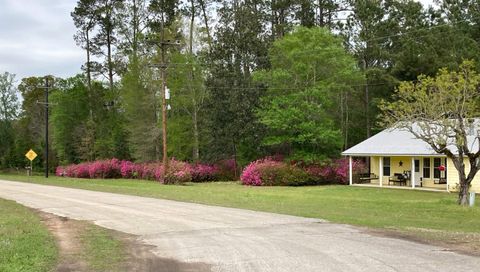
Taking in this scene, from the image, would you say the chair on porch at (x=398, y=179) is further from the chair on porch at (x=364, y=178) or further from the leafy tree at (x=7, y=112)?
the leafy tree at (x=7, y=112)

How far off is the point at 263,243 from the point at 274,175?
28.7m

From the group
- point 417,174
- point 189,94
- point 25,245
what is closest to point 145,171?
point 189,94

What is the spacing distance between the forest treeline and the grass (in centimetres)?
2361

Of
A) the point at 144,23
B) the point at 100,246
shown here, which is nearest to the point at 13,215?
the point at 100,246

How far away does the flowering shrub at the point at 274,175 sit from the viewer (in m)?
39.8

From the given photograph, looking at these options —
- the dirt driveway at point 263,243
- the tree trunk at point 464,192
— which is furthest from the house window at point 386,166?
the dirt driveway at point 263,243

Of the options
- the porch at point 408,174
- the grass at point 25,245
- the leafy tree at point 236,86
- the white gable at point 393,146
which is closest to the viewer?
the grass at point 25,245

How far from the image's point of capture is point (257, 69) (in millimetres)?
44812

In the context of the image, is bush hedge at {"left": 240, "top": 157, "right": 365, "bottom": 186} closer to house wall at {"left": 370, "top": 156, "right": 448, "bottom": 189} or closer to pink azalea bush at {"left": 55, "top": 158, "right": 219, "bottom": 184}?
house wall at {"left": 370, "top": 156, "right": 448, "bottom": 189}

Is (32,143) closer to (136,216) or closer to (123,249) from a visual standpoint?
(136,216)

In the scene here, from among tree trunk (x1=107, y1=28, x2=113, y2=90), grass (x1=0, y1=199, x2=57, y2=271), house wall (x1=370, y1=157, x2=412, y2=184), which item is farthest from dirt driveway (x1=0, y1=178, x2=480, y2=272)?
tree trunk (x1=107, y1=28, x2=113, y2=90)

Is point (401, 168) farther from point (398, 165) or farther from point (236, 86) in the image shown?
point (236, 86)

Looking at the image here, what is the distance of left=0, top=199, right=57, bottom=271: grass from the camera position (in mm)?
8852

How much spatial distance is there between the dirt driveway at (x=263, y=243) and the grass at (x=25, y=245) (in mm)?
1840
